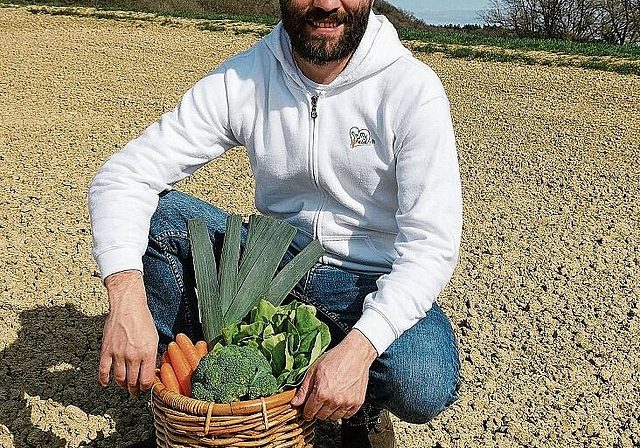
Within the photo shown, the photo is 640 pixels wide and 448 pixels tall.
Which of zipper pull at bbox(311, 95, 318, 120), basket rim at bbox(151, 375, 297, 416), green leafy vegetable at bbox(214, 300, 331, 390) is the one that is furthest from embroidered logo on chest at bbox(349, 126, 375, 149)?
basket rim at bbox(151, 375, 297, 416)

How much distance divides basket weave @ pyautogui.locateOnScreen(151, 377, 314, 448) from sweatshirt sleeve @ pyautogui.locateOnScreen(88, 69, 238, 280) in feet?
1.59

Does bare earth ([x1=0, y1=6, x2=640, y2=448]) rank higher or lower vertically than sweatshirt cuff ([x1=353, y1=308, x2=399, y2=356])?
lower

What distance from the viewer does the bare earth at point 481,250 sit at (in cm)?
323

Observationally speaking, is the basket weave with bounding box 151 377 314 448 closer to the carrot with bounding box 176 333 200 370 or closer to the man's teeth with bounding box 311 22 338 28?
the carrot with bounding box 176 333 200 370

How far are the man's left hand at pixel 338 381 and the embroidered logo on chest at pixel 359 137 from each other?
2.32 feet

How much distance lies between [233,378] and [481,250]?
3146mm

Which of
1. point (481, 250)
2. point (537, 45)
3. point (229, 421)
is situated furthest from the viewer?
point (537, 45)

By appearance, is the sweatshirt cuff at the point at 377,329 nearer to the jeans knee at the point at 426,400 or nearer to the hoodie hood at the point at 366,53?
the jeans knee at the point at 426,400

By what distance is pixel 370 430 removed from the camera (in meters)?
2.75

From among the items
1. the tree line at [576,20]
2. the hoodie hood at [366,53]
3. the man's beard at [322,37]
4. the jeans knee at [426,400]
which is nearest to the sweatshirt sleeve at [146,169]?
the hoodie hood at [366,53]

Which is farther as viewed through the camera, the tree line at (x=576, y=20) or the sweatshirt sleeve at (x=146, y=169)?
the tree line at (x=576, y=20)

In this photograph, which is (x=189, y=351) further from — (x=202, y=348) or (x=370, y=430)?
(x=370, y=430)

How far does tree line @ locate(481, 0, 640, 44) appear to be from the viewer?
1641 centimetres

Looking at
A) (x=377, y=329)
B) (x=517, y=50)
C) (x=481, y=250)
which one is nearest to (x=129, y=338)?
(x=377, y=329)
